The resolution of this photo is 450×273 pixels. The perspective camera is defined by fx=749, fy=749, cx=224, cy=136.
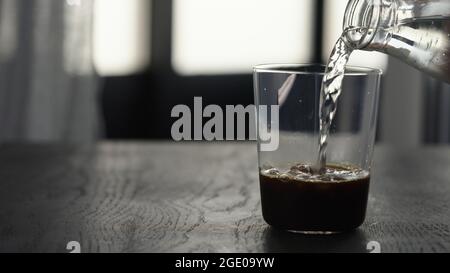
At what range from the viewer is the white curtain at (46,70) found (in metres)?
2.36

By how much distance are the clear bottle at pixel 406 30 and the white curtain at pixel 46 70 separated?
1.75m

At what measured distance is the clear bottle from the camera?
68 centimetres

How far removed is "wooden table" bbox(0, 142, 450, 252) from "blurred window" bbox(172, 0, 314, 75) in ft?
7.20

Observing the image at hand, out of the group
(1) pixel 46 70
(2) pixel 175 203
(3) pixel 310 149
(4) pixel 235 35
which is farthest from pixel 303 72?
(4) pixel 235 35

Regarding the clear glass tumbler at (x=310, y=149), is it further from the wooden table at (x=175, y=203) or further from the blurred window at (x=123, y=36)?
the blurred window at (x=123, y=36)

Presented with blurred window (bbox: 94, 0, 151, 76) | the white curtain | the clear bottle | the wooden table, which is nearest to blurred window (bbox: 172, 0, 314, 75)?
blurred window (bbox: 94, 0, 151, 76)

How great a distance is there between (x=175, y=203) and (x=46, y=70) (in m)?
1.70

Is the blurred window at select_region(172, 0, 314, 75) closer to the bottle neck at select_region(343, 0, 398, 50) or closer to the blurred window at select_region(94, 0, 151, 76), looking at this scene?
the blurred window at select_region(94, 0, 151, 76)

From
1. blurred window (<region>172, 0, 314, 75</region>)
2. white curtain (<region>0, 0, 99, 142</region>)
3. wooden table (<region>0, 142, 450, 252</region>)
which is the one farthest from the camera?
blurred window (<region>172, 0, 314, 75</region>)

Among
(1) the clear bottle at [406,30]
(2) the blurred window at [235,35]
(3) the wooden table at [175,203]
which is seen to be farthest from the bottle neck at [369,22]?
(2) the blurred window at [235,35]

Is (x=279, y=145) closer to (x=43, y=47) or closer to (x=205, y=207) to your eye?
(x=205, y=207)

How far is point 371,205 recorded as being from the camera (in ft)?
2.62

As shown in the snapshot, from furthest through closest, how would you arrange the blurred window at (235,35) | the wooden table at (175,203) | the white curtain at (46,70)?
the blurred window at (235,35) < the white curtain at (46,70) < the wooden table at (175,203)

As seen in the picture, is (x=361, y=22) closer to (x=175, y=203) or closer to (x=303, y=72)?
(x=303, y=72)
